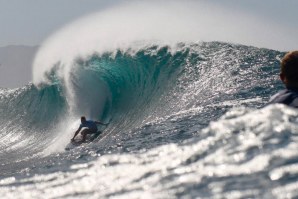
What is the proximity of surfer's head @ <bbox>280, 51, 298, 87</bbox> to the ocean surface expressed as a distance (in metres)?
0.41

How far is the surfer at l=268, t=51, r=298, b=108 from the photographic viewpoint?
6431 millimetres

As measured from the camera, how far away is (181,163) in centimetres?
722

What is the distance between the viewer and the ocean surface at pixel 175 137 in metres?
6.28

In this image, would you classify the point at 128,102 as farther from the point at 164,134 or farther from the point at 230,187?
the point at 230,187

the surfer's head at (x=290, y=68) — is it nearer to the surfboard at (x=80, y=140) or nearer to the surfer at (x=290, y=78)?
the surfer at (x=290, y=78)

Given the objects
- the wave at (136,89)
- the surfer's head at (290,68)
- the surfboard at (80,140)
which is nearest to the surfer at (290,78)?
the surfer's head at (290,68)

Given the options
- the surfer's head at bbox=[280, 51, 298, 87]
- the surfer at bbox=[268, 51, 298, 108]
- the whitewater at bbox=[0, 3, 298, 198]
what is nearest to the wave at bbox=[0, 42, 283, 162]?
the whitewater at bbox=[0, 3, 298, 198]

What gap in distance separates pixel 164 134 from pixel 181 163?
2486 mm

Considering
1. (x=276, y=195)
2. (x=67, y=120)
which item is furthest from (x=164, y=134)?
(x=67, y=120)

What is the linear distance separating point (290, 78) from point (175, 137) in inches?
119

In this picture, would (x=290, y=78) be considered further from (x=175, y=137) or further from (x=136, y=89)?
(x=136, y=89)

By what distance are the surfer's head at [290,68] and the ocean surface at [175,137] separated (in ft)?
1.36

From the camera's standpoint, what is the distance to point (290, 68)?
6449 millimetres

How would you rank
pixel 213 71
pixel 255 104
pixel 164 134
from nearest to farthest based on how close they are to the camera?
pixel 164 134, pixel 255 104, pixel 213 71
